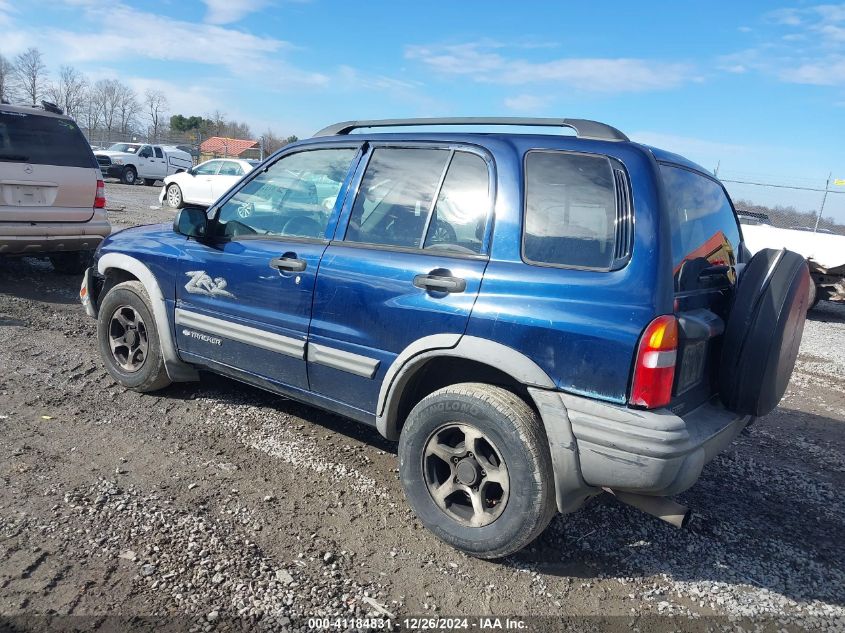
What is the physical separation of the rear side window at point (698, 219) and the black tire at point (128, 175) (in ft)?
88.0

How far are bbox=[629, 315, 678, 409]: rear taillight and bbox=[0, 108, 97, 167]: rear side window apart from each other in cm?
678

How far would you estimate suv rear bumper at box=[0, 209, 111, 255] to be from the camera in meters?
6.61

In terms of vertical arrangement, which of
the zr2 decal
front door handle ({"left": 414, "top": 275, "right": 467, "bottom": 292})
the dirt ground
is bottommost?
the dirt ground

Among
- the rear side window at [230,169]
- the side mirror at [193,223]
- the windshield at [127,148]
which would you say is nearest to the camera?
the side mirror at [193,223]

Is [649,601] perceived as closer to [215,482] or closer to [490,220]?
[490,220]

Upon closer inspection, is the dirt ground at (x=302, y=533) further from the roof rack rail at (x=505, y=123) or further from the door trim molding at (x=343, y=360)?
the roof rack rail at (x=505, y=123)

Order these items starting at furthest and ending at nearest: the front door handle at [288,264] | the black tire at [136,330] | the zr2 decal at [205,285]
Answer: the black tire at [136,330]
the zr2 decal at [205,285]
the front door handle at [288,264]

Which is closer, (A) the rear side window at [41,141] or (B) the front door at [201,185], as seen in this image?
(A) the rear side window at [41,141]

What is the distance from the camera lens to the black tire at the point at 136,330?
425 centimetres

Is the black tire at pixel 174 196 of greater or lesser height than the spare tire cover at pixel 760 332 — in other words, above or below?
below

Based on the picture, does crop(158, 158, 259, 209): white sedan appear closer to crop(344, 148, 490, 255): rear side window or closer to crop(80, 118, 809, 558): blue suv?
crop(80, 118, 809, 558): blue suv

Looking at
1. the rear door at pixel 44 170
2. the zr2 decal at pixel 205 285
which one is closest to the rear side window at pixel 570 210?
the zr2 decal at pixel 205 285

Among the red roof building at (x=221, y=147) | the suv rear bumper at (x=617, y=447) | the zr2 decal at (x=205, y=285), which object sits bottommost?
the suv rear bumper at (x=617, y=447)

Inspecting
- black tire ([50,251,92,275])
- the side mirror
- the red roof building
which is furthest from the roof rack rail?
the red roof building
